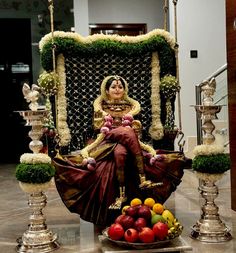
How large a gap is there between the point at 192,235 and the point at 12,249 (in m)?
1.38

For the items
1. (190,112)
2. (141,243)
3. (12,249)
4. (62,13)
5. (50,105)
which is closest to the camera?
(141,243)

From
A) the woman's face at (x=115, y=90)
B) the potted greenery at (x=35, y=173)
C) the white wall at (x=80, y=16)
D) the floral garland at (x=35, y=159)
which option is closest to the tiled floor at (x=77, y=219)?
the potted greenery at (x=35, y=173)

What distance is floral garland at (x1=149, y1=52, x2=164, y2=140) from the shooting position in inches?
169

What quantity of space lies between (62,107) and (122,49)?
0.82 metres

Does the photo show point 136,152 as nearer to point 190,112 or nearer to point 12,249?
point 12,249

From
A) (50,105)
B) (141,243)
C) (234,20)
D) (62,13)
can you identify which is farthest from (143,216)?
(62,13)

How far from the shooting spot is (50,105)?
162 inches

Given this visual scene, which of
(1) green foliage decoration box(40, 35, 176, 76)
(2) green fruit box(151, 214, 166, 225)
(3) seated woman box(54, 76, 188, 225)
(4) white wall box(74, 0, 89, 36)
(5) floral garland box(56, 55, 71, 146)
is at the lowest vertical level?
(2) green fruit box(151, 214, 166, 225)

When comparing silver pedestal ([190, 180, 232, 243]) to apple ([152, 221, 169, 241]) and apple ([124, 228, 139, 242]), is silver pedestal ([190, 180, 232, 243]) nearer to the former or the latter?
apple ([152, 221, 169, 241])

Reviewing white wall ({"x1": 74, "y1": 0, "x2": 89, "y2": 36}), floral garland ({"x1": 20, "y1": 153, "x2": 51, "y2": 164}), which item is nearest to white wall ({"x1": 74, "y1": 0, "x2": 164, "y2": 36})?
white wall ({"x1": 74, "y1": 0, "x2": 89, "y2": 36})

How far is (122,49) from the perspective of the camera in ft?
14.2

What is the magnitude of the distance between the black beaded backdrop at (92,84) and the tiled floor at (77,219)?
2.44 ft

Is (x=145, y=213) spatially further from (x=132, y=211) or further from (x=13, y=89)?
(x=13, y=89)

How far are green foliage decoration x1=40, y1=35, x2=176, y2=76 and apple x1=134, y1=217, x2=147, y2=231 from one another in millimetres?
1833
